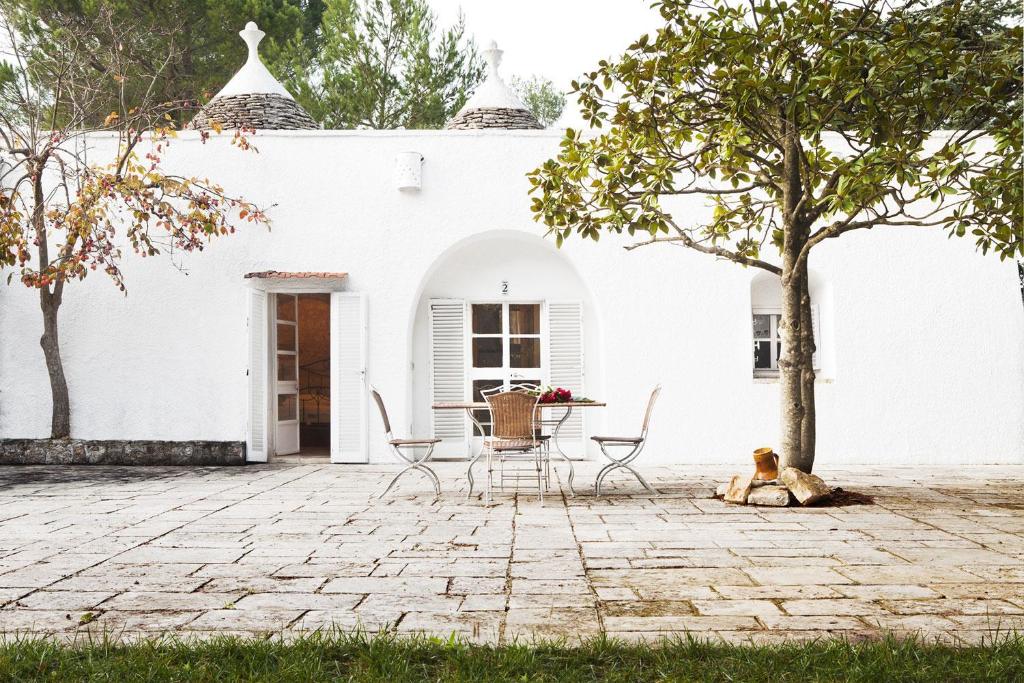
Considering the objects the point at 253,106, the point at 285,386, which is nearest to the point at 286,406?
the point at 285,386

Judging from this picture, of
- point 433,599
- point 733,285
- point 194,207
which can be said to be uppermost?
point 194,207

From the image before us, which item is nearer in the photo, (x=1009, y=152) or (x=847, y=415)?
(x=1009, y=152)

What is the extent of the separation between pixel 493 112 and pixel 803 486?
6422 millimetres

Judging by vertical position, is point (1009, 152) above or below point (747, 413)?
above

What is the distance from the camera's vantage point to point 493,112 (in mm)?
11227

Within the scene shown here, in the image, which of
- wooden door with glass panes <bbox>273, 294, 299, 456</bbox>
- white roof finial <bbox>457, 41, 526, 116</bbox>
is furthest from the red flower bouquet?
white roof finial <bbox>457, 41, 526, 116</bbox>

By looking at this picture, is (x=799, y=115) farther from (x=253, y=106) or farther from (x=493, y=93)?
(x=253, y=106)

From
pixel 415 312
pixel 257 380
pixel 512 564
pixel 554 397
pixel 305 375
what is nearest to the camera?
pixel 512 564

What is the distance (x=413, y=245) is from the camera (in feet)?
33.8

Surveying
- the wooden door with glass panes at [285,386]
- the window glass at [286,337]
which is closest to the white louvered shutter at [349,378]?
the wooden door with glass panes at [285,386]

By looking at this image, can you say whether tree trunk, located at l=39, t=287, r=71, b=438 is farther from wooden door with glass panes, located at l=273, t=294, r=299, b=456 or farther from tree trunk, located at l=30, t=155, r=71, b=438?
wooden door with glass panes, located at l=273, t=294, r=299, b=456

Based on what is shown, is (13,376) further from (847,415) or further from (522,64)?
(522,64)

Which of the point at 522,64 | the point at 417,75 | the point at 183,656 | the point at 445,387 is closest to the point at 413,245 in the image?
the point at 445,387

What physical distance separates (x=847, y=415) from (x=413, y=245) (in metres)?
5.11
